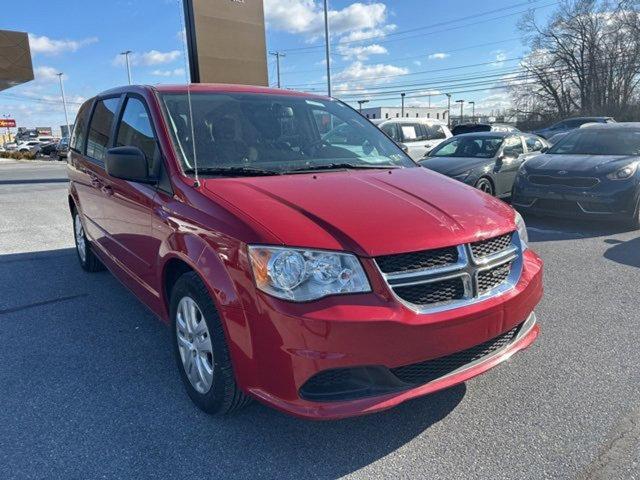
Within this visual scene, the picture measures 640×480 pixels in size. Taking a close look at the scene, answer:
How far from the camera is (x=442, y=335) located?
219cm

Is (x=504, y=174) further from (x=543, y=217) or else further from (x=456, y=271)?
(x=456, y=271)

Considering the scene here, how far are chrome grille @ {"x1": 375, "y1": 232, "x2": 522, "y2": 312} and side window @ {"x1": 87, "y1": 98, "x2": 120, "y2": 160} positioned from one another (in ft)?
9.39

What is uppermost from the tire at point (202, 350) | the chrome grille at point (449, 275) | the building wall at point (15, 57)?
the building wall at point (15, 57)

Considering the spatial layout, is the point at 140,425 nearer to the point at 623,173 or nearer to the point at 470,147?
the point at 623,173

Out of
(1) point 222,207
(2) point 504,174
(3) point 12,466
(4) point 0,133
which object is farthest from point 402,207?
(4) point 0,133

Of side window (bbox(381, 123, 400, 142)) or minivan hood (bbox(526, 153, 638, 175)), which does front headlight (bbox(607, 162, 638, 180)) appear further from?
side window (bbox(381, 123, 400, 142))

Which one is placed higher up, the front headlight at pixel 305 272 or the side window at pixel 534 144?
the side window at pixel 534 144

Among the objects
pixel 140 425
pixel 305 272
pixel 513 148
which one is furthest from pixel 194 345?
pixel 513 148

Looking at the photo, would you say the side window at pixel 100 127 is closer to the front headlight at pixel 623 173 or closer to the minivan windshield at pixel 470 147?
the front headlight at pixel 623 173

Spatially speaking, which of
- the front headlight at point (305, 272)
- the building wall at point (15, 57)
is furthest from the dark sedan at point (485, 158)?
the building wall at point (15, 57)

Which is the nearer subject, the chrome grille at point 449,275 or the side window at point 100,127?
the chrome grille at point 449,275

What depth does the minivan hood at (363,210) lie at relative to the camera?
220 cm

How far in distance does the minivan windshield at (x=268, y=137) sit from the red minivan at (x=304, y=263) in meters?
0.01

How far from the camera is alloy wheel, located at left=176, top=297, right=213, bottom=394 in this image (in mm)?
2561
